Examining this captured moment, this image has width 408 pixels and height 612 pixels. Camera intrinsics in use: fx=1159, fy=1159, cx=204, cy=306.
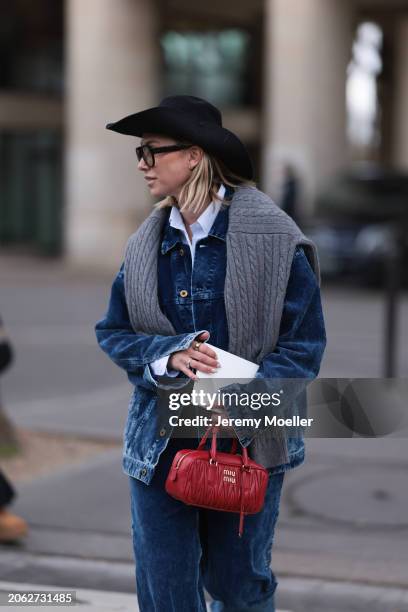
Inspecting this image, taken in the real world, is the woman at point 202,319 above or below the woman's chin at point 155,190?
below

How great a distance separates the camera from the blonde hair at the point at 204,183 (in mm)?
3381

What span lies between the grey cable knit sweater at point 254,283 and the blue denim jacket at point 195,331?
42 millimetres

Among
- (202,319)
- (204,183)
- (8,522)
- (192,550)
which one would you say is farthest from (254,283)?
(8,522)

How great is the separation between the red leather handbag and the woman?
0.32 feet

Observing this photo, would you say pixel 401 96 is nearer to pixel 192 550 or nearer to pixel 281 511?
pixel 281 511

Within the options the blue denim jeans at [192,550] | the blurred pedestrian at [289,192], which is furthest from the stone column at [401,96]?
the blue denim jeans at [192,550]

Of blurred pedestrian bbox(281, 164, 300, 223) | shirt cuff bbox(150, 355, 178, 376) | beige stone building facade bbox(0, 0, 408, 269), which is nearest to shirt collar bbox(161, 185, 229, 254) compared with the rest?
shirt cuff bbox(150, 355, 178, 376)

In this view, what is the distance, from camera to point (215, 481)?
318 centimetres

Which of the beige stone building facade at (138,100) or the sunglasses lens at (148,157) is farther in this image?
the beige stone building facade at (138,100)

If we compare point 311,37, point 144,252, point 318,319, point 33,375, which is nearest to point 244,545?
point 318,319

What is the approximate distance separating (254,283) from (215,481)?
57cm

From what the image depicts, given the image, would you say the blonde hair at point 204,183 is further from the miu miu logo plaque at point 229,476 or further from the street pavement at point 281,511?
the street pavement at point 281,511

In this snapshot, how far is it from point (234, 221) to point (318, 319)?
0.38m

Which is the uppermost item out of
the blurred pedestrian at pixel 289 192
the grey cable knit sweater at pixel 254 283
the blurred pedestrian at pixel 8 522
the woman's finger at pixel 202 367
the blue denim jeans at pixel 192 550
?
the grey cable knit sweater at pixel 254 283
